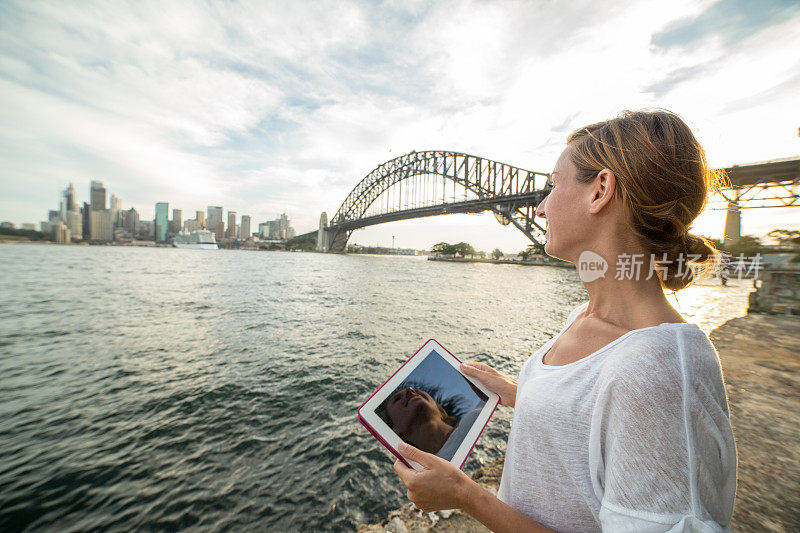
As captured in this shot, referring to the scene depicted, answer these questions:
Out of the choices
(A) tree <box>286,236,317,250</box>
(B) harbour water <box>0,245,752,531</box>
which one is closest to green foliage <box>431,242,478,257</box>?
(A) tree <box>286,236,317,250</box>

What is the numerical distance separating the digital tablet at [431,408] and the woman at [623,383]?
5.6 inches

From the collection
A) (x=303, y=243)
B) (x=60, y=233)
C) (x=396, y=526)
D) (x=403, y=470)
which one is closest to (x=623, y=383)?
(x=403, y=470)

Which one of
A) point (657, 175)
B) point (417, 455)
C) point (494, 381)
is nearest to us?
point (657, 175)

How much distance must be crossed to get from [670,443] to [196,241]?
105306 millimetres

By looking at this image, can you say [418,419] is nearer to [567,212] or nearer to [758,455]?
[567,212]

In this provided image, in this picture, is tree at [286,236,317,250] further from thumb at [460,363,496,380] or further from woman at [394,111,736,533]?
woman at [394,111,736,533]

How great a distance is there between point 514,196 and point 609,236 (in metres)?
29.4

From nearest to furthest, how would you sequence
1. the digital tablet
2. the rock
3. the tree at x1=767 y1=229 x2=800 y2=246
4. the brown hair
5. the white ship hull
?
the brown hair < the digital tablet < the rock < the tree at x1=767 y1=229 x2=800 y2=246 < the white ship hull

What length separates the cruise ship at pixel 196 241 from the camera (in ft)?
287

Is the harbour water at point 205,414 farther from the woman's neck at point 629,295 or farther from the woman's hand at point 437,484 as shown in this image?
the woman's neck at point 629,295

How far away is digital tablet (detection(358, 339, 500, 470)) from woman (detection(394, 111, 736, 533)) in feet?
0.47

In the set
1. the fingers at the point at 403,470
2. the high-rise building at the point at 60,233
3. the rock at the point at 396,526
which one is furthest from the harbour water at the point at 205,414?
the high-rise building at the point at 60,233

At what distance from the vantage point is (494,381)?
4.26 feet

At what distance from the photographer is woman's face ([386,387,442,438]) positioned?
1.07m
